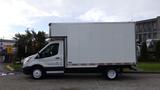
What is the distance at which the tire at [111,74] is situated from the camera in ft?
71.3

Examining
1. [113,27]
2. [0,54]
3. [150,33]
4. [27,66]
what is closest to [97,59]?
[113,27]

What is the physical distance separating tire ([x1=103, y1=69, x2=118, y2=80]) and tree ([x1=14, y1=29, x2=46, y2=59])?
546 inches

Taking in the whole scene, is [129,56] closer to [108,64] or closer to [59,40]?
[108,64]

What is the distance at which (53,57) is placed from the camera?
2188 centimetres

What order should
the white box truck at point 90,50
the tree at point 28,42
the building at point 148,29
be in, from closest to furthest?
the white box truck at point 90,50, the tree at point 28,42, the building at point 148,29

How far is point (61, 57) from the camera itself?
21.8 meters

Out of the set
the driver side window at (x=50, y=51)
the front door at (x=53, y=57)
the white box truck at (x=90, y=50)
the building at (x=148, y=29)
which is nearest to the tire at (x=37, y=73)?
the white box truck at (x=90, y=50)

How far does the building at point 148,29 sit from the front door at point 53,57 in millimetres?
69456

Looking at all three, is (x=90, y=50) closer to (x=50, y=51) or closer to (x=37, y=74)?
(x=50, y=51)

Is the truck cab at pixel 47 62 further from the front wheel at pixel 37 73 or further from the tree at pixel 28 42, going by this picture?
the tree at pixel 28 42

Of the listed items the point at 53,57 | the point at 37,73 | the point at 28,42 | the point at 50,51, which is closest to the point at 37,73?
the point at 37,73

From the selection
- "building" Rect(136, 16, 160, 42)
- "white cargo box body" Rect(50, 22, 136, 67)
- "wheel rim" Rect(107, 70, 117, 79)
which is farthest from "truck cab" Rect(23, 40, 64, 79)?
"building" Rect(136, 16, 160, 42)

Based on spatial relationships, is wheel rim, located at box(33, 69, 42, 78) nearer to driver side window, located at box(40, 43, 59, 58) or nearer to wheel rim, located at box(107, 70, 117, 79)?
driver side window, located at box(40, 43, 59, 58)

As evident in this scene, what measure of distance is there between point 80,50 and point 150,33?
7417 centimetres
